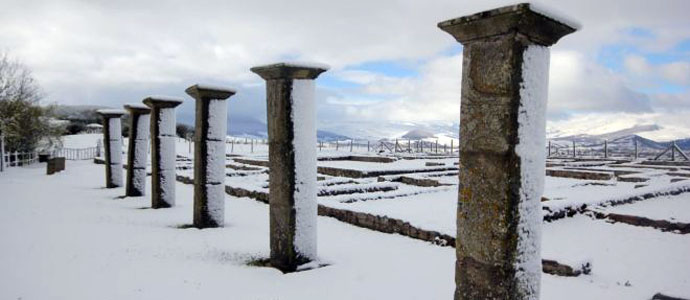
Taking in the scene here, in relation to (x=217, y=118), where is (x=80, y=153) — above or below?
below

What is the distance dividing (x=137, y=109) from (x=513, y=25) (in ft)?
35.1

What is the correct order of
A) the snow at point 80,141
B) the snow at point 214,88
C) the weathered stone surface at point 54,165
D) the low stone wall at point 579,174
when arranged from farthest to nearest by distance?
the snow at point 80,141
the weathered stone surface at point 54,165
the low stone wall at point 579,174
the snow at point 214,88

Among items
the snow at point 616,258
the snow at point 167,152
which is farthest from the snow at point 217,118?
the snow at point 616,258

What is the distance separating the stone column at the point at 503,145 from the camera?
3.19 meters

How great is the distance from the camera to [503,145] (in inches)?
127

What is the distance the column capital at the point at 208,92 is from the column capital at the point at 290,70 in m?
2.28

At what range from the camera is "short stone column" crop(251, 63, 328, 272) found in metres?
5.57

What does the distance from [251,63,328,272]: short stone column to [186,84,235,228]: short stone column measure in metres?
2.43

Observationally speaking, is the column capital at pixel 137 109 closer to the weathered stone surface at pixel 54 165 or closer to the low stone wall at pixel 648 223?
the weathered stone surface at pixel 54 165

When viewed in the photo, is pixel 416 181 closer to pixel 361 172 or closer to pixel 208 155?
pixel 361 172

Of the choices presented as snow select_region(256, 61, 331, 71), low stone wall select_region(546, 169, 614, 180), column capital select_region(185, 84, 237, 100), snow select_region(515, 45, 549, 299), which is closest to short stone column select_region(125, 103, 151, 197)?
column capital select_region(185, 84, 237, 100)

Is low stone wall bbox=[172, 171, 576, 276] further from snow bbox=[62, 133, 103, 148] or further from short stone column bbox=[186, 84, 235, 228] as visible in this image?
snow bbox=[62, 133, 103, 148]

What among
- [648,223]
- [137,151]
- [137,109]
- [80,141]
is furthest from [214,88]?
[80,141]

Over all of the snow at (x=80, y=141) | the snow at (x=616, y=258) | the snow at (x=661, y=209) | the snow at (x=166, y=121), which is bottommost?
the snow at (x=616, y=258)
